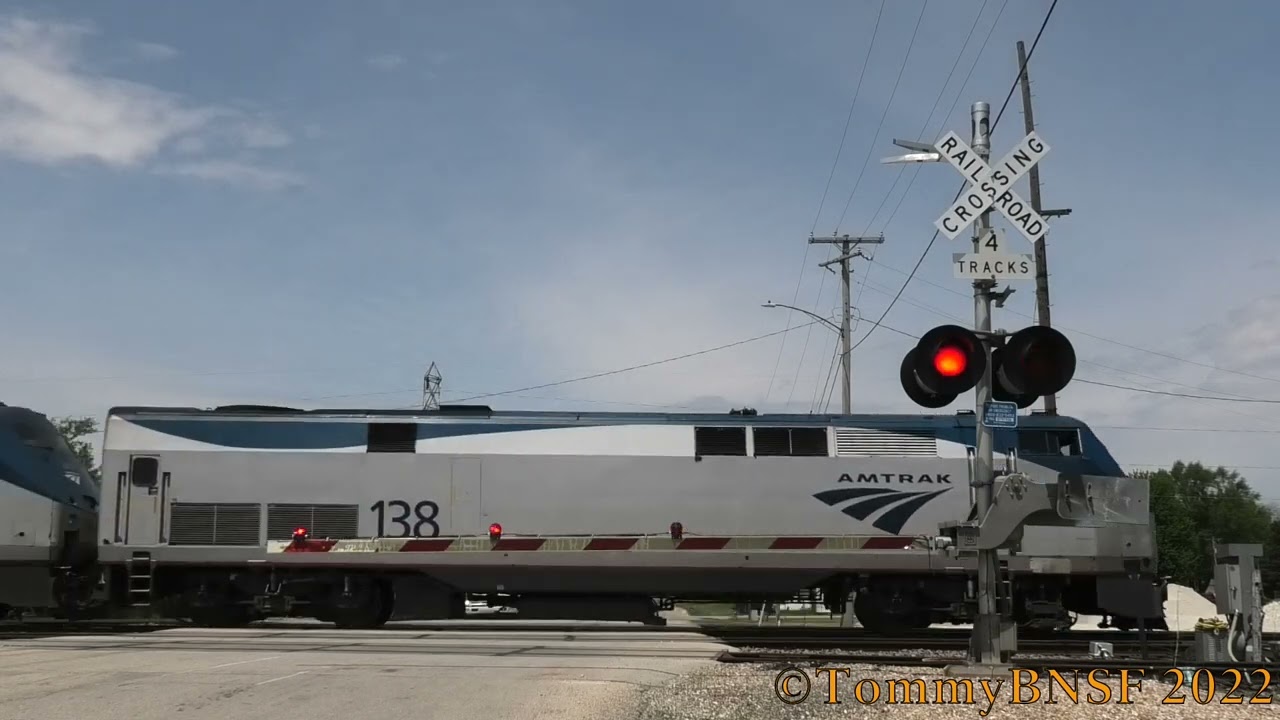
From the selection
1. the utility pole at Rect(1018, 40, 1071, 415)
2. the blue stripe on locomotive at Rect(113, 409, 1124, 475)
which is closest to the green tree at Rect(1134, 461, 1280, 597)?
the utility pole at Rect(1018, 40, 1071, 415)

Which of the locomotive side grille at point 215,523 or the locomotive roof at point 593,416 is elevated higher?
the locomotive roof at point 593,416

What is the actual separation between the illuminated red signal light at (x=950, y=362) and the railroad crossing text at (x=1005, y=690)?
8.70 ft

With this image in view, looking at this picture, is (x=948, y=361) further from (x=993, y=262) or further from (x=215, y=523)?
(x=215, y=523)

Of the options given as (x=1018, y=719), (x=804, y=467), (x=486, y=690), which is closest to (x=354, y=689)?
(x=486, y=690)

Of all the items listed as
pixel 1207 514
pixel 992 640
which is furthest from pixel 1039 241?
pixel 1207 514

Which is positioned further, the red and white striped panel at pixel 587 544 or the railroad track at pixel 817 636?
the red and white striped panel at pixel 587 544

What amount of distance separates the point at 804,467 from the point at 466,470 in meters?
5.30

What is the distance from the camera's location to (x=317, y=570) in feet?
57.3

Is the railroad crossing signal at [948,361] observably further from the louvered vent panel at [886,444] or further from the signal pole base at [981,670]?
the louvered vent panel at [886,444]

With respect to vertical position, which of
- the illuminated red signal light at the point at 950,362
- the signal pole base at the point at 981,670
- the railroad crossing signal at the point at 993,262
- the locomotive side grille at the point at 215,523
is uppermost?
the railroad crossing signal at the point at 993,262

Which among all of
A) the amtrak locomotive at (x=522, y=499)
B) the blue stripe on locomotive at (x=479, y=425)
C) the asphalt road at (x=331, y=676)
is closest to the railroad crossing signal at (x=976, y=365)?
the asphalt road at (x=331, y=676)

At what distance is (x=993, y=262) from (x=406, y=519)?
10.4 m

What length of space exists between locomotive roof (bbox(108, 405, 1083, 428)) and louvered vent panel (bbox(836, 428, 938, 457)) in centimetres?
19

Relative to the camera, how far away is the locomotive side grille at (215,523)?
57.2 ft
